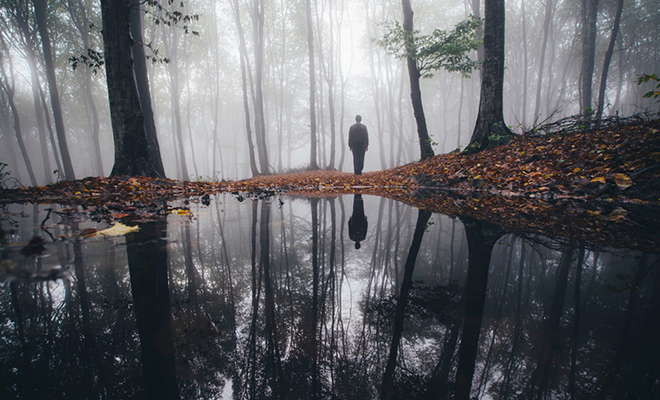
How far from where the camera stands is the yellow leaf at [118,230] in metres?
1.86

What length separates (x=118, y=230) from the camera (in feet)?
6.43

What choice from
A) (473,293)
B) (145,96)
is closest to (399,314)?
(473,293)

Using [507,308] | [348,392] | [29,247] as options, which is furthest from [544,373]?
[29,247]

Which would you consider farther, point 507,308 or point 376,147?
point 376,147

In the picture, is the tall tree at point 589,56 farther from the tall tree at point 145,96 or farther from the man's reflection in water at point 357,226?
the tall tree at point 145,96

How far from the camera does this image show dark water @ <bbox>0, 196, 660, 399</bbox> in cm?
62

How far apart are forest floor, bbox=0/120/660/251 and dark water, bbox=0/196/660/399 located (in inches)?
29.6

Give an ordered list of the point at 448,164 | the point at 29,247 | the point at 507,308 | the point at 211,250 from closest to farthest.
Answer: the point at 507,308, the point at 29,247, the point at 211,250, the point at 448,164

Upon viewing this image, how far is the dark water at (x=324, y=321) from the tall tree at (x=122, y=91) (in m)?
4.40

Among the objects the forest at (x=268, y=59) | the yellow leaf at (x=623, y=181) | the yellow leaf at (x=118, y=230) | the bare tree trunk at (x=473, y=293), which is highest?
the forest at (x=268, y=59)

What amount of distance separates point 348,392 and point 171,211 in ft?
9.55

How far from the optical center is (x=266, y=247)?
5.85ft

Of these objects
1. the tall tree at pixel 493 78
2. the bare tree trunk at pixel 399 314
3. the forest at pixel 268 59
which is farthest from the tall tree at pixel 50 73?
the tall tree at pixel 493 78

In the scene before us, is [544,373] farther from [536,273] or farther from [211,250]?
[211,250]
